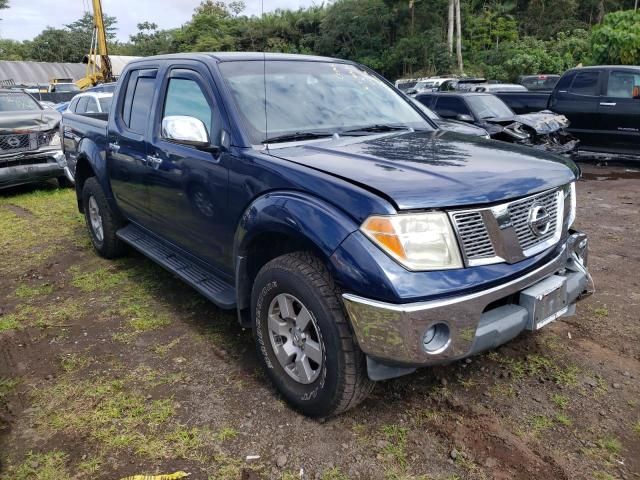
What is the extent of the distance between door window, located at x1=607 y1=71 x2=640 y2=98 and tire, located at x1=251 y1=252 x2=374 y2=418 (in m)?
9.60

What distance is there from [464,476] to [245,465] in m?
0.97

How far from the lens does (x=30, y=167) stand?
8383mm

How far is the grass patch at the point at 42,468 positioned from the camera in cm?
237

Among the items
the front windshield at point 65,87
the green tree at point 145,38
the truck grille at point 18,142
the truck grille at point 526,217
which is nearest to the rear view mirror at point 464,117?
the truck grille at point 18,142

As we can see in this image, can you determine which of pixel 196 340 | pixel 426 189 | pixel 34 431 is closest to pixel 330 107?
pixel 426 189

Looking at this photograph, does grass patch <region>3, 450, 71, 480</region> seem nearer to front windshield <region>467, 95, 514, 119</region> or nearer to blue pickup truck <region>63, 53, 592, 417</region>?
blue pickup truck <region>63, 53, 592, 417</region>

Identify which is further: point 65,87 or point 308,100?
point 65,87

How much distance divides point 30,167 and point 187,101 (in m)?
6.12

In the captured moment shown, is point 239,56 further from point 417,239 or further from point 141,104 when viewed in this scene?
point 417,239

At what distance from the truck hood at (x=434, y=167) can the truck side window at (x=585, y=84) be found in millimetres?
8567

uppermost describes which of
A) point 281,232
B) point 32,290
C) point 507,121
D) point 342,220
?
point 507,121

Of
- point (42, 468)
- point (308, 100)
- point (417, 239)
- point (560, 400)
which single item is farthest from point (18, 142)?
point (560, 400)

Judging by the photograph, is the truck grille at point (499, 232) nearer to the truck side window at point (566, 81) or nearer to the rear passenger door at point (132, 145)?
the rear passenger door at point (132, 145)

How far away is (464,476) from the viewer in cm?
229
